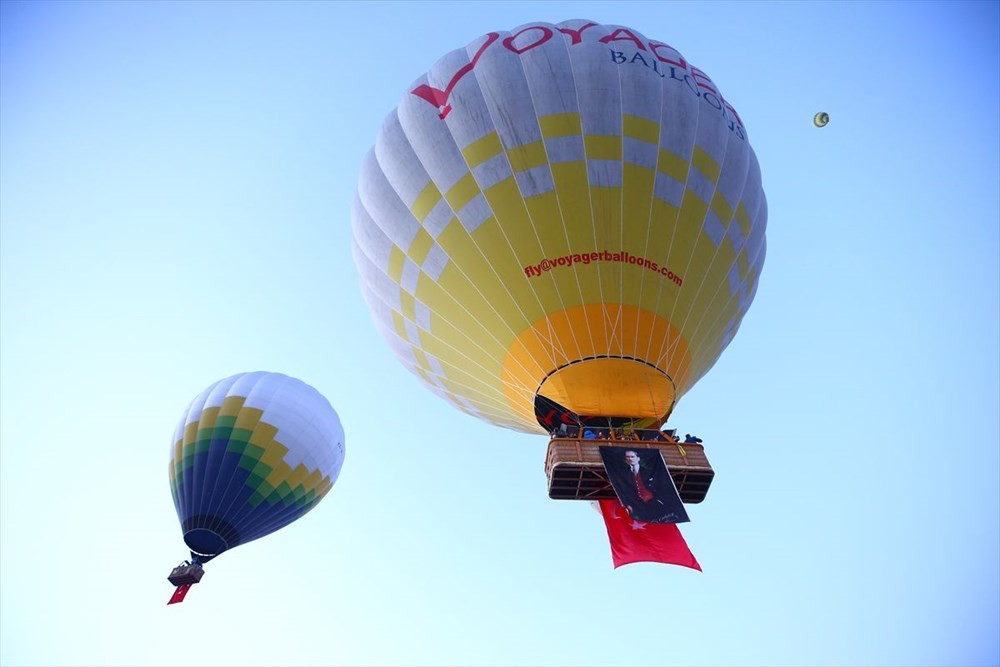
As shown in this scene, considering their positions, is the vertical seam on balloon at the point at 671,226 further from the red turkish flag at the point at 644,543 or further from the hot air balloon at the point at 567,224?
the red turkish flag at the point at 644,543

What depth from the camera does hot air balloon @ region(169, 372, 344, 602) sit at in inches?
502

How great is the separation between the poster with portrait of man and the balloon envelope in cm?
796

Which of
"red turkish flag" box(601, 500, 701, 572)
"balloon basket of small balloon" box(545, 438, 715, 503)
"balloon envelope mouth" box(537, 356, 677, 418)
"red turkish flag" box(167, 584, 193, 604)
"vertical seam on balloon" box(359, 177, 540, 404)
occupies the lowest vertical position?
"red turkish flag" box(167, 584, 193, 604)

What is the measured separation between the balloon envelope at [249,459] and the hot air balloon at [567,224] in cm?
524

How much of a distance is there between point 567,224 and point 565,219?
2.9 inches

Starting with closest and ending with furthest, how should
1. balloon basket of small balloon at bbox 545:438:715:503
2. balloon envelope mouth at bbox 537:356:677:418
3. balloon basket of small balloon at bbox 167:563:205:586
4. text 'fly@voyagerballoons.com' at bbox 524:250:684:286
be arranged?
balloon basket of small balloon at bbox 545:438:715:503, balloon envelope mouth at bbox 537:356:677:418, text 'fly@voyagerballoons.com' at bbox 524:250:684:286, balloon basket of small balloon at bbox 167:563:205:586

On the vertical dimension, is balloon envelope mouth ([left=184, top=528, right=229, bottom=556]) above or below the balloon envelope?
below

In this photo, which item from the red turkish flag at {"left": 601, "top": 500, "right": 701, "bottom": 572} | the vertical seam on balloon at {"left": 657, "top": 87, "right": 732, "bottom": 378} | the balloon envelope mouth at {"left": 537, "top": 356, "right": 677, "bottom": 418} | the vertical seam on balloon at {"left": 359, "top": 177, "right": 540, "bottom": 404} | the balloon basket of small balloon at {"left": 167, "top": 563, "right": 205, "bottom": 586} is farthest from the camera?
the balloon basket of small balloon at {"left": 167, "top": 563, "right": 205, "bottom": 586}

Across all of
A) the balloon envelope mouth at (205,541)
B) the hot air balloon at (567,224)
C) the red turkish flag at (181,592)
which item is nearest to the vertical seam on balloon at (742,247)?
the hot air balloon at (567,224)

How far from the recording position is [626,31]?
10.5 metres

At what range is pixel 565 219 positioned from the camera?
9141 mm

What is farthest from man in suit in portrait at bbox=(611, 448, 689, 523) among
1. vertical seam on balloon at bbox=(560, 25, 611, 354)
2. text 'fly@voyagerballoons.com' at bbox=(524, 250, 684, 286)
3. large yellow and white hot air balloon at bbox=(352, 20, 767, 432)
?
text 'fly@voyagerballoons.com' at bbox=(524, 250, 684, 286)

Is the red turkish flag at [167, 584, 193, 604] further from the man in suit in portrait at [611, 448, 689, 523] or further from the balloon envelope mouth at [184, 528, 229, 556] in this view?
the man in suit in portrait at [611, 448, 689, 523]

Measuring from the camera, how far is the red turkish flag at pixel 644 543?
26.8ft
